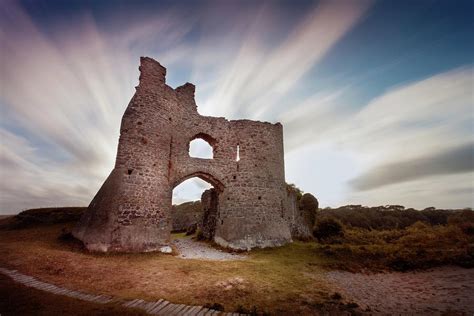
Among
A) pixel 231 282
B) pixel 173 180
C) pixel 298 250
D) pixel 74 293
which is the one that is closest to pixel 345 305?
pixel 231 282

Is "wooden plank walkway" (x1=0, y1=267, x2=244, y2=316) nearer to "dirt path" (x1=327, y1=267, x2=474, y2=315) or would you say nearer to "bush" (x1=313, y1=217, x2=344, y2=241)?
"dirt path" (x1=327, y1=267, x2=474, y2=315)

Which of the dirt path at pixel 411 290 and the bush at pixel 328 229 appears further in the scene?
the bush at pixel 328 229

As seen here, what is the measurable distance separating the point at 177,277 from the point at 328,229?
14.7m

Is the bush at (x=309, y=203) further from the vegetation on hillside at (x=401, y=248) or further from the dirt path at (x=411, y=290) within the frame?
the dirt path at (x=411, y=290)

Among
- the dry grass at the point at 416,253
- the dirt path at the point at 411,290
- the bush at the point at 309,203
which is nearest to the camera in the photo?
the dirt path at the point at 411,290

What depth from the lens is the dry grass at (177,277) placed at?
18.7 ft

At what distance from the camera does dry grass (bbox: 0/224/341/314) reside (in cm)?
571

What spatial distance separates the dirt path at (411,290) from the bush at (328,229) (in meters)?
8.84

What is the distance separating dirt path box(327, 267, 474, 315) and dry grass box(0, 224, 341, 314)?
0.87 metres

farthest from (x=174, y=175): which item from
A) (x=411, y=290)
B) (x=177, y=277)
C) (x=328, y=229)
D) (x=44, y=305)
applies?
(x=328, y=229)

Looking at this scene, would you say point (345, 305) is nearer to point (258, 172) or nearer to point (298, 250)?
point (298, 250)

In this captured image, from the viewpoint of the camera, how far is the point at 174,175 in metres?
13.1

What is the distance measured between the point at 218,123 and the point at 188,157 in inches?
129

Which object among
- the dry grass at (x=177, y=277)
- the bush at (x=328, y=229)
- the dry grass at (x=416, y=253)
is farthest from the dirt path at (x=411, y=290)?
the bush at (x=328, y=229)
